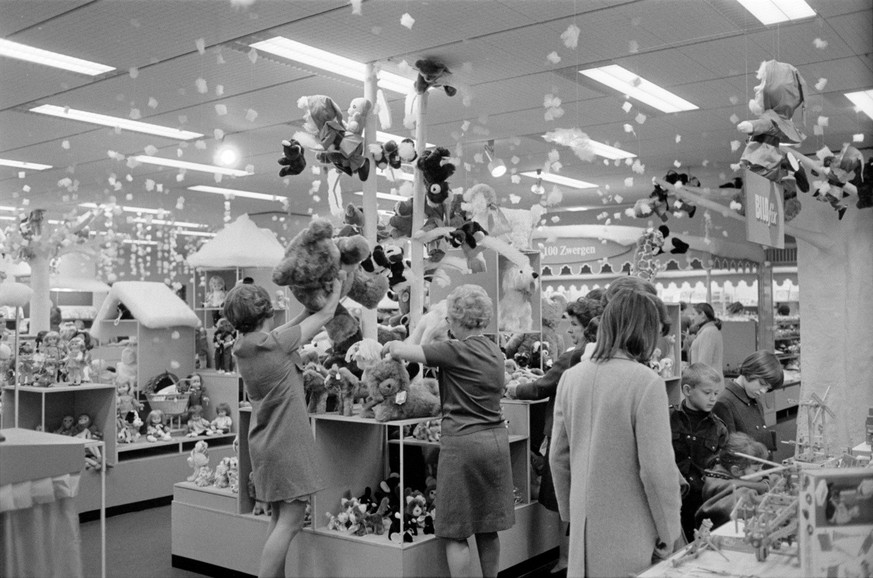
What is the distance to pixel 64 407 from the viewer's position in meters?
5.68

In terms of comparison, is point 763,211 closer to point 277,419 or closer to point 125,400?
point 277,419

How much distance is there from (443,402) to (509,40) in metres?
2.43

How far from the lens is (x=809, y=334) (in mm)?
7719

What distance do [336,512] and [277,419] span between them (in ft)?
2.11

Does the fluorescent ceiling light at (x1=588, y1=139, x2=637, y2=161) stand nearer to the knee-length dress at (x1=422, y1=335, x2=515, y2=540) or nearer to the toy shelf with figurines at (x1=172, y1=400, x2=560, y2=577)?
the toy shelf with figurines at (x1=172, y1=400, x2=560, y2=577)

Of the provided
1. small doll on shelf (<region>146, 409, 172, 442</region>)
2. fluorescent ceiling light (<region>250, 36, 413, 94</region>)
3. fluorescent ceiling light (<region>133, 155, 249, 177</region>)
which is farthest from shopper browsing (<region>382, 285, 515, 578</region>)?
fluorescent ceiling light (<region>133, 155, 249, 177</region>)

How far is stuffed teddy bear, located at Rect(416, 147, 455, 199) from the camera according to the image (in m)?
4.21

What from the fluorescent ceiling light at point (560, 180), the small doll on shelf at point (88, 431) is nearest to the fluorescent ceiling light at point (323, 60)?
the small doll on shelf at point (88, 431)

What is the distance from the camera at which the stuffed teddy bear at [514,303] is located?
5.18m

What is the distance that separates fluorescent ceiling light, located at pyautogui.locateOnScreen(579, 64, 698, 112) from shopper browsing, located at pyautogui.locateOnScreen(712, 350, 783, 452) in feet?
6.65

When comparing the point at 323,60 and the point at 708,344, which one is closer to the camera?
the point at 323,60

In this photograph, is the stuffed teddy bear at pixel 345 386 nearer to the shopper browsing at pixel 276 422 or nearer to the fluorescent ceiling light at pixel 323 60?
the shopper browsing at pixel 276 422

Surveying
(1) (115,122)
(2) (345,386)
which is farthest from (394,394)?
(1) (115,122)

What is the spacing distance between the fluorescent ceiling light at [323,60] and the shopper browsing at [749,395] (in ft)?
9.33
